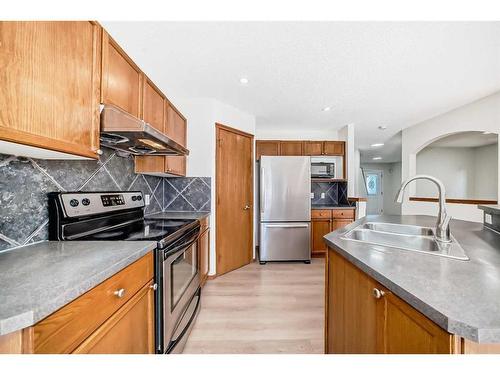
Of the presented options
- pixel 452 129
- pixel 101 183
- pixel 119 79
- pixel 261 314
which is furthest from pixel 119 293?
pixel 452 129

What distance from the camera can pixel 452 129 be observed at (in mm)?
3254

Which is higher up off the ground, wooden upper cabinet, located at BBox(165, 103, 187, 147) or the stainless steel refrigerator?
wooden upper cabinet, located at BBox(165, 103, 187, 147)

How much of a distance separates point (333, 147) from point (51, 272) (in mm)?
4069

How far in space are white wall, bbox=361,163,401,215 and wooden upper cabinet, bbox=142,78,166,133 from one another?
8883mm

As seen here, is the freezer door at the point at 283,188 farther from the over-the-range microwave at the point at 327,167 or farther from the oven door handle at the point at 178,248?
the oven door handle at the point at 178,248

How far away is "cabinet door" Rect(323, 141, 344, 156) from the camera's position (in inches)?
156

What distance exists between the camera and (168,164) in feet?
7.13

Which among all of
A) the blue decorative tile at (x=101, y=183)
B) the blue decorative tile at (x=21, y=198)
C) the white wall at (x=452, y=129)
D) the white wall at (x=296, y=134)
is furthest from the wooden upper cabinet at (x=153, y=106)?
the white wall at (x=452, y=129)

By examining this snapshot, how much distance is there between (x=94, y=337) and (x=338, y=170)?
3.99 metres

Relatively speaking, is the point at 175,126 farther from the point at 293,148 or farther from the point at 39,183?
the point at 293,148

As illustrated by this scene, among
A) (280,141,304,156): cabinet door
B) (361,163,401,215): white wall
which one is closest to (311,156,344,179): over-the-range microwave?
(280,141,304,156): cabinet door

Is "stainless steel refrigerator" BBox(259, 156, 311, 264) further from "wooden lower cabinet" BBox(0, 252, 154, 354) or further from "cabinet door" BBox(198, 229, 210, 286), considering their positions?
"wooden lower cabinet" BBox(0, 252, 154, 354)
